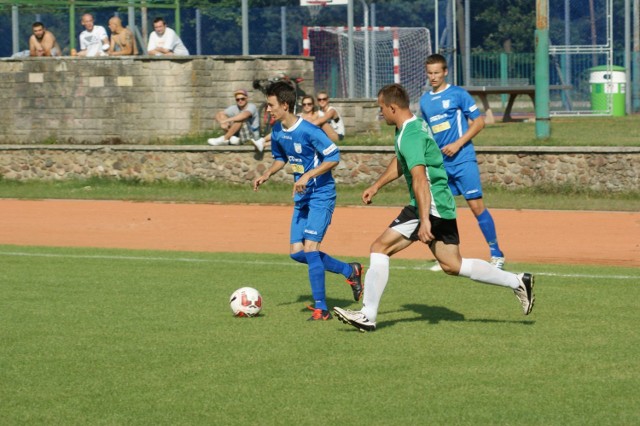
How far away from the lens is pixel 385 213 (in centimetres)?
1820

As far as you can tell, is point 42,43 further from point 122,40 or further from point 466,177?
point 466,177

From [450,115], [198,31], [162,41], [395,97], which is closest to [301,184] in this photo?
[395,97]

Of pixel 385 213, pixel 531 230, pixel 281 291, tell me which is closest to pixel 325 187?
pixel 281 291

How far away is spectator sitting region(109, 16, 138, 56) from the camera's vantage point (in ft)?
80.2

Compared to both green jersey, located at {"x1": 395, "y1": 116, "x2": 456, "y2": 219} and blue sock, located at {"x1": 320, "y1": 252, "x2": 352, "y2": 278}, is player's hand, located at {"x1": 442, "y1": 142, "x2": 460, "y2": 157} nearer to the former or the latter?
blue sock, located at {"x1": 320, "y1": 252, "x2": 352, "y2": 278}

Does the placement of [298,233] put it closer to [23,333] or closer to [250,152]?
[23,333]

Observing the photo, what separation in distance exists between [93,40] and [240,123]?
4.95 metres

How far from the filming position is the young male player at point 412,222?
871 cm

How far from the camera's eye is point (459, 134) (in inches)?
491

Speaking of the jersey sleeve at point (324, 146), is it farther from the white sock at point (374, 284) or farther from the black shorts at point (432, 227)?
the white sock at point (374, 284)

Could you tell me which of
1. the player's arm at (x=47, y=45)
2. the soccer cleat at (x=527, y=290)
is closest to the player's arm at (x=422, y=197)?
the soccer cleat at (x=527, y=290)

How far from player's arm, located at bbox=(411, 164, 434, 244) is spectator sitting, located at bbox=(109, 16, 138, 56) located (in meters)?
16.8

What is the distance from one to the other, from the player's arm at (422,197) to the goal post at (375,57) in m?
28.0

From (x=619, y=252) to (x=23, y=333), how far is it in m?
7.73
